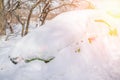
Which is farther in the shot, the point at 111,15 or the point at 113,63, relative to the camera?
the point at 111,15

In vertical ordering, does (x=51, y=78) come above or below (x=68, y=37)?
below

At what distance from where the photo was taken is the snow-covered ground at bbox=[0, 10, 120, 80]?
16.0 feet

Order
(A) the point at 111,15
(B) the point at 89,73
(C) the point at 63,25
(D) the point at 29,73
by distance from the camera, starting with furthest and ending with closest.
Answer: (A) the point at 111,15 < (C) the point at 63,25 < (D) the point at 29,73 < (B) the point at 89,73

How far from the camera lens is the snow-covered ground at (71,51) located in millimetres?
4879

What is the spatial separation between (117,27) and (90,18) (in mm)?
563

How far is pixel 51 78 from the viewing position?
16.1 feet

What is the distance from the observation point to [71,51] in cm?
511

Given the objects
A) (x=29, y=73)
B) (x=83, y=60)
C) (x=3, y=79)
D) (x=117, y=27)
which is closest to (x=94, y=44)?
(x=83, y=60)

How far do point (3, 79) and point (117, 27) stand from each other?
2.49 metres

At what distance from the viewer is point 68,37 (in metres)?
5.25

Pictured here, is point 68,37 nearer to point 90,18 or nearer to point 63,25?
point 63,25

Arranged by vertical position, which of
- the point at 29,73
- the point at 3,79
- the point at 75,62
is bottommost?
Result: the point at 3,79

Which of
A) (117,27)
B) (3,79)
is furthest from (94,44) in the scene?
(3,79)

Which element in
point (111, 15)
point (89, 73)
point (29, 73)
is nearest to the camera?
point (89, 73)
